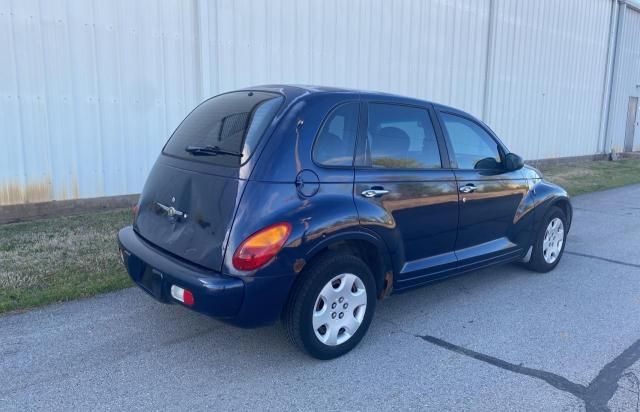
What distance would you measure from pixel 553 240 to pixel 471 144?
181cm

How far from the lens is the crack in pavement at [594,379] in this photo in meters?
3.29

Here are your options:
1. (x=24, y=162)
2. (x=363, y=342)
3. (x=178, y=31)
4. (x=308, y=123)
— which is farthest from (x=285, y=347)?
(x=178, y=31)

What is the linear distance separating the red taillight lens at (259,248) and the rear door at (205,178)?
13 cm

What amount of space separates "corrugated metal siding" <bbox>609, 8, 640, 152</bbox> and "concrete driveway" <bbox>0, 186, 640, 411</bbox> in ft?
57.6

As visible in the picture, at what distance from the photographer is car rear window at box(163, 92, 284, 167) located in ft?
11.6

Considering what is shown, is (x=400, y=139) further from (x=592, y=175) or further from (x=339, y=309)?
(x=592, y=175)

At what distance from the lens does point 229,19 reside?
8312 mm

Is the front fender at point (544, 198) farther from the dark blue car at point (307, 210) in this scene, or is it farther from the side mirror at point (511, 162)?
the dark blue car at point (307, 210)

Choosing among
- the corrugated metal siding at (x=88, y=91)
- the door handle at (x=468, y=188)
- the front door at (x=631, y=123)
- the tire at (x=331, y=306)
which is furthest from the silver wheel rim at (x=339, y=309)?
the front door at (x=631, y=123)

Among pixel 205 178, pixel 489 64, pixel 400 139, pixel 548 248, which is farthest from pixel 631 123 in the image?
pixel 205 178

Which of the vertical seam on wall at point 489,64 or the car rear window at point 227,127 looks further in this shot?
the vertical seam on wall at point 489,64

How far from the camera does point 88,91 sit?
7.24 metres

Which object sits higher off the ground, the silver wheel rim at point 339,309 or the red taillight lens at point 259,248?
the red taillight lens at point 259,248

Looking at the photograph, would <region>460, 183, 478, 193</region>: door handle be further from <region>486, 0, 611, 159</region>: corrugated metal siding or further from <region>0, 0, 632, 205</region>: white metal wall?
<region>486, 0, 611, 159</region>: corrugated metal siding
